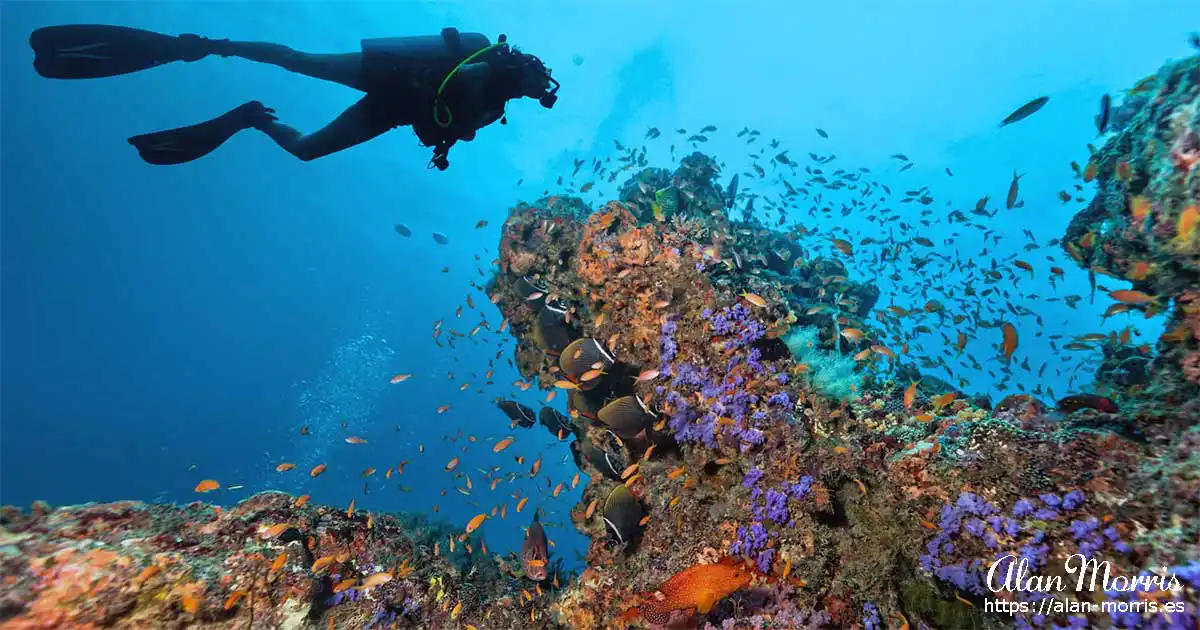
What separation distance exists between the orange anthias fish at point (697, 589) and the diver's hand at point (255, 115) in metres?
7.18

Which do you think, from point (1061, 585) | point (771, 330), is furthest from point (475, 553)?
point (1061, 585)

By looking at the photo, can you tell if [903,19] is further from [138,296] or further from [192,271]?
[138,296]

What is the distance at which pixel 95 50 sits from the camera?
4.77 meters

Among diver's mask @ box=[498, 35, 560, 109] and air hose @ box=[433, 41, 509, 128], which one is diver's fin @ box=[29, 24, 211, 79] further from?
diver's mask @ box=[498, 35, 560, 109]

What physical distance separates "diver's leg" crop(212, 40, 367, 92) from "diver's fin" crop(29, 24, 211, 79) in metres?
0.48

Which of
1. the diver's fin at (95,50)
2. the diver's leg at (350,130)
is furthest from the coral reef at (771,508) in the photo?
the diver's fin at (95,50)

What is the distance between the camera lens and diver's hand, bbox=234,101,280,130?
597 cm

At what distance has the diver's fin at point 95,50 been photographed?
4668mm

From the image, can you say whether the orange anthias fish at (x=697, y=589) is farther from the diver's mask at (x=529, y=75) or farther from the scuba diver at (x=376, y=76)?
the diver's mask at (x=529, y=75)

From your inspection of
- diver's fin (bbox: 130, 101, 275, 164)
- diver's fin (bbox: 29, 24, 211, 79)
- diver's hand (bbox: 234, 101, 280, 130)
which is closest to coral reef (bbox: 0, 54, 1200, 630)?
diver's fin (bbox: 130, 101, 275, 164)

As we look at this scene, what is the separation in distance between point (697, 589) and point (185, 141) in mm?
7048

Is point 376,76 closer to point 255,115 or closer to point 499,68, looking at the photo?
point 499,68

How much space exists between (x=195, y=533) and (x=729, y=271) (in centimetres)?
623

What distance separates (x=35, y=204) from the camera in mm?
54000
